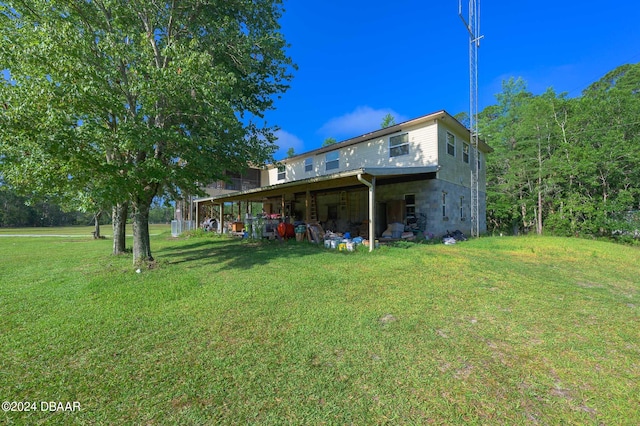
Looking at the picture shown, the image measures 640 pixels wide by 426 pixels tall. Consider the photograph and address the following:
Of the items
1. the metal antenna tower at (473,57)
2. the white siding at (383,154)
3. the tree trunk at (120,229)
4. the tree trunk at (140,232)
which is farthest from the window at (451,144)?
the tree trunk at (120,229)

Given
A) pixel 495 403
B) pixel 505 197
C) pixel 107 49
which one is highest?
pixel 107 49

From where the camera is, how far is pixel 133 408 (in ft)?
7.15

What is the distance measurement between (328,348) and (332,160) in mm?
13915

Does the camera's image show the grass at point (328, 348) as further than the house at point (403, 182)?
No

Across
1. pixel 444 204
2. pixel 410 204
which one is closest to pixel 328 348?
pixel 410 204

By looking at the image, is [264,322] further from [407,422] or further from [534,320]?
[534,320]

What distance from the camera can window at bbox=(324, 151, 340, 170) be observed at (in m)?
15.9

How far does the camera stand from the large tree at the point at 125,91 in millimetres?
5805

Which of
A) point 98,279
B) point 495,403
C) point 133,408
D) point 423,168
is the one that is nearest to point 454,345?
point 495,403

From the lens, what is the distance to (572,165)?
16016mm

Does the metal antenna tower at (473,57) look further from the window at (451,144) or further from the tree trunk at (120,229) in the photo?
the tree trunk at (120,229)

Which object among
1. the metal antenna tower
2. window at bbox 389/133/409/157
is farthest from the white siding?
the metal antenna tower

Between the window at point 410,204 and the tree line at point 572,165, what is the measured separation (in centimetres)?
1027

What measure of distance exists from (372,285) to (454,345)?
2.42m
